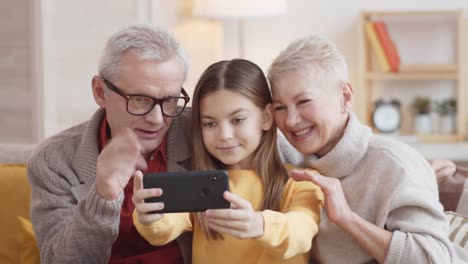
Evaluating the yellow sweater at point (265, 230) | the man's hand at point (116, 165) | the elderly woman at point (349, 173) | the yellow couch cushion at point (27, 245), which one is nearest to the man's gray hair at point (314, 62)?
the elderly woman at point (349, 173)

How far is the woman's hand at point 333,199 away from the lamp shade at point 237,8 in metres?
2.80

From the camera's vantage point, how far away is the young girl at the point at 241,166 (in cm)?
209

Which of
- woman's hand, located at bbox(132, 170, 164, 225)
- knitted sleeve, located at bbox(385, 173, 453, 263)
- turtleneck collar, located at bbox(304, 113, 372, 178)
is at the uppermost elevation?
turtleneck collar, located at bbox(304, 113, 372, 178)

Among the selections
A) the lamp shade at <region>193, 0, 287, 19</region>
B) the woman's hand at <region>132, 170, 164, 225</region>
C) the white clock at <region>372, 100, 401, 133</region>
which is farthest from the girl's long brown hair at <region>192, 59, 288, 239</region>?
the white clock at <region>372, 100, 401, 133</region>

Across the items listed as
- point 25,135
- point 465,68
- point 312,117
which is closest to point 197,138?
point 312,117

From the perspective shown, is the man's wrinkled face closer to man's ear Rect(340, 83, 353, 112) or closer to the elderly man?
the elderly man

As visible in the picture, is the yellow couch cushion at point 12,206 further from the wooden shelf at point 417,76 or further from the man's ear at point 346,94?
the wooden shelf at point 417,76

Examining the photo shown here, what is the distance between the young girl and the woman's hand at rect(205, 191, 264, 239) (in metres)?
0.12

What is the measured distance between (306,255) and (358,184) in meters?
0.21

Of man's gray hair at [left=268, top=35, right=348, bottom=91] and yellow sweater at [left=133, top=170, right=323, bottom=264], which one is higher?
man's gray hair at [left=268, top=35, right=348, bottom=91]

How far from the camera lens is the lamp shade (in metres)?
4.79

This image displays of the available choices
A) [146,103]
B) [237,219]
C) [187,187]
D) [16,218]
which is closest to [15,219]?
[16,218]

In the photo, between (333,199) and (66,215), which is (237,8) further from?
(333,199)

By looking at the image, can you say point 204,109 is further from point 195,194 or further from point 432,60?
point 432,60
